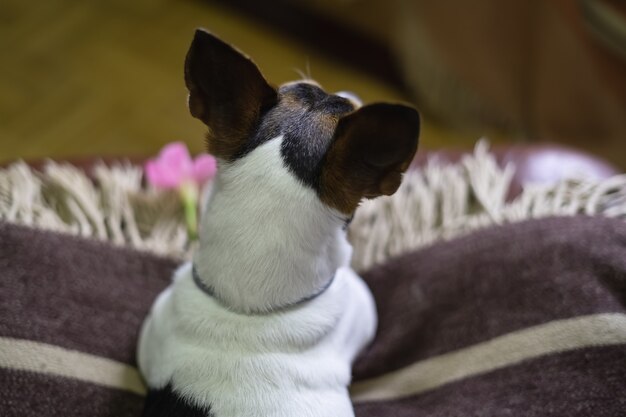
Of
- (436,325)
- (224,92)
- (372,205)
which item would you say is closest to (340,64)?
(372,205)

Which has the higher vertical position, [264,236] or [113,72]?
[264,236]

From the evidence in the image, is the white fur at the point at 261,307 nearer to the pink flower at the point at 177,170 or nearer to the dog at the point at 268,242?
the dog at the point at 268,242

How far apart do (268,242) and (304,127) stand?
125 mm

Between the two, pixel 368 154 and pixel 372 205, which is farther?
pixel 372 205

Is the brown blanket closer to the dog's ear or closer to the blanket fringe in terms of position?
the blanket fringe

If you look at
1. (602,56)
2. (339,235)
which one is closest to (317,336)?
(339,235)

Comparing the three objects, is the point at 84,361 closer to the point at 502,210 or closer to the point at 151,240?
the point at 151,240

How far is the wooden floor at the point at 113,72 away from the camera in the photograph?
1776 mm

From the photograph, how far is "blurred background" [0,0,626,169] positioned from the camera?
4.94 feet

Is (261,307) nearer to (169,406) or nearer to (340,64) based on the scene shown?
(169,406)

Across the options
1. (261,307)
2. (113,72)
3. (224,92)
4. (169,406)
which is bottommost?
(113,72)

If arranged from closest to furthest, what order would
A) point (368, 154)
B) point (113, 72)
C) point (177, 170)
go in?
point (368, 154) < point (177, 170) < point (113, 72)

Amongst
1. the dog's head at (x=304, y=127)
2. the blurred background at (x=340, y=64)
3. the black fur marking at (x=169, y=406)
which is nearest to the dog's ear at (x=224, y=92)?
the dog's head at (x=304, y=127)

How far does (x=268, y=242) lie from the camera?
2.41ft
